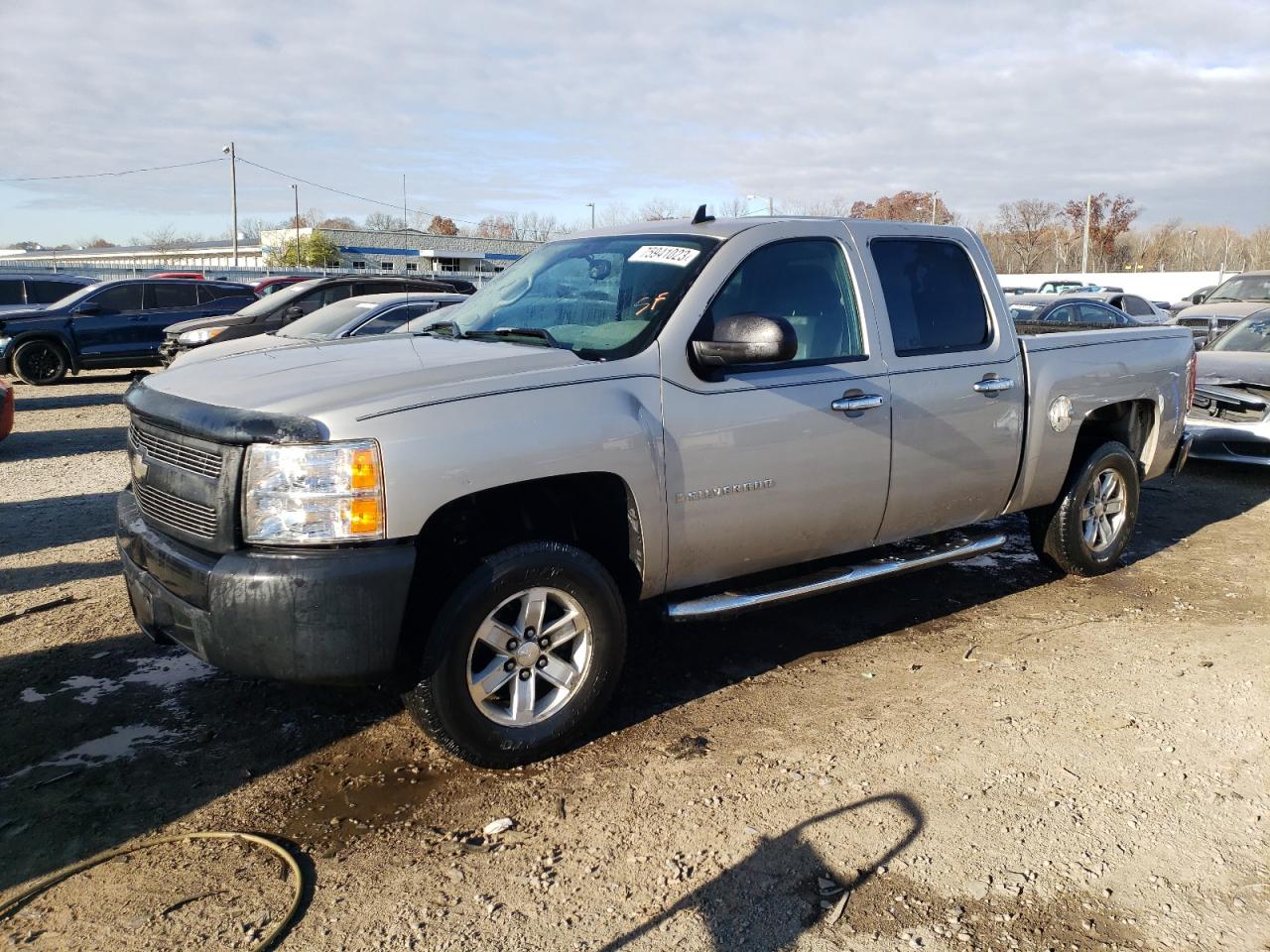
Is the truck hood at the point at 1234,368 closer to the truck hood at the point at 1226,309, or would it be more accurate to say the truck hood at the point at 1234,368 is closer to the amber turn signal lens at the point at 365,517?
the truck hood at the point at 1226,309

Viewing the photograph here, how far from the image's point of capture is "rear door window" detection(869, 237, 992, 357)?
4.88 m

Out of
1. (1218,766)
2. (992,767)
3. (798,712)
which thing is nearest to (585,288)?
(798,712)

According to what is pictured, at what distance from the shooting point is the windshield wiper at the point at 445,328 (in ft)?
15.2

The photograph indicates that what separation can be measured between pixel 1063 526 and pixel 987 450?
1093mm

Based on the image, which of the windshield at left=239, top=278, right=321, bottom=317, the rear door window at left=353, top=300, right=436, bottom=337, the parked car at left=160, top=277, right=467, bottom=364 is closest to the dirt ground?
the rear door window at left=353, top=300, right=436, bottom=337

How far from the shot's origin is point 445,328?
4.75 metres

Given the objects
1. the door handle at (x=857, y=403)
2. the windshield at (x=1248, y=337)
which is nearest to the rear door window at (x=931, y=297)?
the door handle at (x=857, y=403)

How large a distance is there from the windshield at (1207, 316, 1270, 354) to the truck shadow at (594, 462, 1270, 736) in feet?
13.0

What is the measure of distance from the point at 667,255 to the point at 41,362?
1495 centimetres

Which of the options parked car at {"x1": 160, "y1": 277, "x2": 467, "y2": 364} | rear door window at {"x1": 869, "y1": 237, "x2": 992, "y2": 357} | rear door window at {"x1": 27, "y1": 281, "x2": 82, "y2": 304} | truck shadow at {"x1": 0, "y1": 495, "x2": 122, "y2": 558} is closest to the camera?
rear door window at {"x1": 869, "y1": 237, "x2": 992, "y2": 357}

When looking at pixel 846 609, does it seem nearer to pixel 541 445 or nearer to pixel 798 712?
pixel 798 712

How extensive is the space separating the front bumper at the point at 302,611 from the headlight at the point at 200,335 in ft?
37.7

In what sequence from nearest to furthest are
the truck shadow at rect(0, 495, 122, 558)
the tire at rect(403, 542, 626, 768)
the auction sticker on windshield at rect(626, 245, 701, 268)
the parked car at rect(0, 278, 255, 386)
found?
the tire at rect(403, 542, 626, 768) < the auction sticker on windshield at rect(626, 245, 701, 268) < the truck shadow at rect(0, 495, 122, 558) < the parked car at rect(0, 278, 255, 386)

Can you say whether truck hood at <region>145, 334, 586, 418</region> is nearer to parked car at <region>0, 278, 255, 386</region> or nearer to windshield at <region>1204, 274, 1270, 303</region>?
parked car at <region>0, 278, 255, 386</region>
